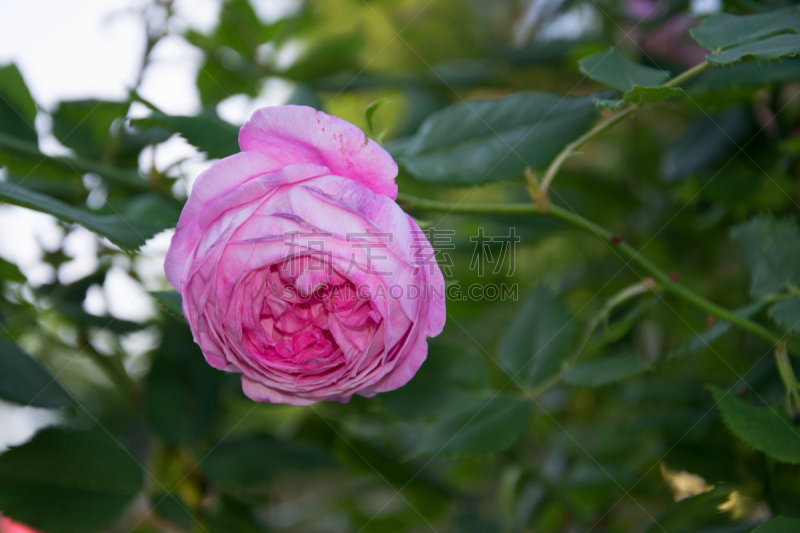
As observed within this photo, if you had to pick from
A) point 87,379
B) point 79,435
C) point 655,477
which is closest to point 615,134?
point 655,477

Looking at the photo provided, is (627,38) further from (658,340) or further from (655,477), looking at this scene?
(655,477)

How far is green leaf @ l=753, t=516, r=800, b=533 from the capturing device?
0.39 m

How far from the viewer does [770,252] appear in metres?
0.53

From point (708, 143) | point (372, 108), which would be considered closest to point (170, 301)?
point (372, 108)

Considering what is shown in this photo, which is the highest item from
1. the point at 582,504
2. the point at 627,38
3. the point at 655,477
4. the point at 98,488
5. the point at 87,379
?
the point at 627,38

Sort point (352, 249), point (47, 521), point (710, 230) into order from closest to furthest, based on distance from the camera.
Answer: point (352, 249) < point (47, 521) < point (710, 230)

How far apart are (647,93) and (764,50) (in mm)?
80

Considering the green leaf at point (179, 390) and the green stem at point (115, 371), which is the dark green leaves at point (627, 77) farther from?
the green stem at point (115, 371)

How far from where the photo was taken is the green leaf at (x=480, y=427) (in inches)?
21.0

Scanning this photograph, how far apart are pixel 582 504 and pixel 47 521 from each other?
0.68 meters

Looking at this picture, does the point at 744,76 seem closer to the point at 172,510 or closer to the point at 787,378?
the point at 787,378

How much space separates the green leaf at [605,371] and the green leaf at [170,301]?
0.35 m

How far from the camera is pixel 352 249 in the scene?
0.33 meters

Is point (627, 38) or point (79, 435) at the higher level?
point (627, 38)
